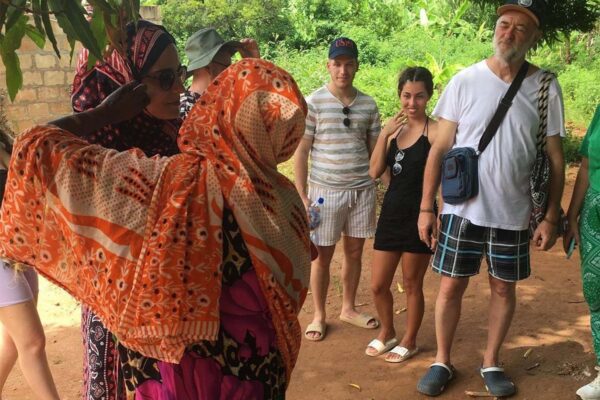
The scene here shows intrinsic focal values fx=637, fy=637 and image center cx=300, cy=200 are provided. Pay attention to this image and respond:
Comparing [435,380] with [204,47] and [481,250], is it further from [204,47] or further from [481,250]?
[204,47]

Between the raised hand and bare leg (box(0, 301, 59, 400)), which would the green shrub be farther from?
bare leg (box(0, 301, 59, 400))

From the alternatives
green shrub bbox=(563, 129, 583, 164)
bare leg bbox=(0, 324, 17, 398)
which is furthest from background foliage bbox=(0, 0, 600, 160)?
bare leg bbox=(0, 324, 17, 398)

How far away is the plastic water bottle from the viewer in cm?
415

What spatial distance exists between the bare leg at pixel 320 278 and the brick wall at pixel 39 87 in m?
5.44

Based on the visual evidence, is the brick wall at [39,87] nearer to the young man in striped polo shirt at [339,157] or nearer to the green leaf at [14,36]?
the young man in striped polo shirt at [339,157]

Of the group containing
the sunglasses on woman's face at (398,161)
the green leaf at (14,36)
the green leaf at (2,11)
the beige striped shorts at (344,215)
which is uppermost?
the green leaf at (2,11)

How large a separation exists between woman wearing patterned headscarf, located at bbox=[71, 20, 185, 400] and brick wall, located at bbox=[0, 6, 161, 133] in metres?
6.50

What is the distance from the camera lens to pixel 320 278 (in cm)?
429

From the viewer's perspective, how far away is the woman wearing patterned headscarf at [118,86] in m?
2.17

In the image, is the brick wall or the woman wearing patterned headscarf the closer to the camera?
the woman wearing patterned headscarf

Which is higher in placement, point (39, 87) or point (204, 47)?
point (204, 47)

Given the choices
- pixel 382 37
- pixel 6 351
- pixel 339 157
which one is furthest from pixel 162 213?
pixel 382 37

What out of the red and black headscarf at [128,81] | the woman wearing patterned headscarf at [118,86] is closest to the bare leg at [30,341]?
the woman wearing patterned headscarf at [118,86]

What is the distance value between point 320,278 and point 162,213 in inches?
109
